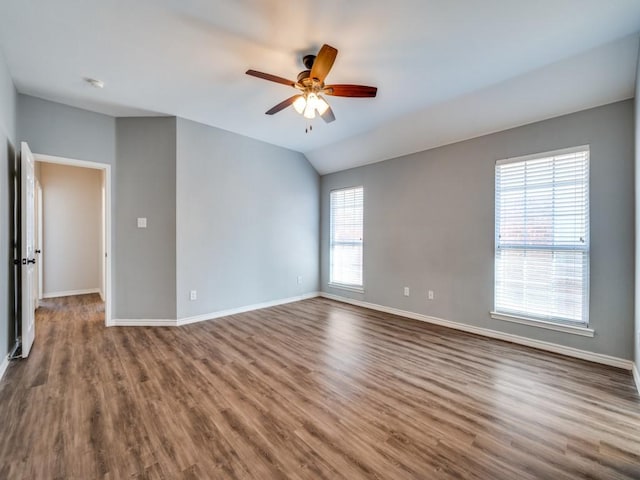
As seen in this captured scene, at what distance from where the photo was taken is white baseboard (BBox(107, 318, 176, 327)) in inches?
150

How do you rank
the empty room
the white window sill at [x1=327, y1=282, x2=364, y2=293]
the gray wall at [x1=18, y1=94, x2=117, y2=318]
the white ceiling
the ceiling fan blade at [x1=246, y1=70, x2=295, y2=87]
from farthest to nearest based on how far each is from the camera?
1. the white window sill at [x1=327, y1=282, x2=364, y2=293]
2. the gray wall at [x1=18, y1=94, x2=117, y2=318]
3. the ceiling fan blade at [x1=246, y1=70, x2=295, y2=87]
4. the white ceiling
5. the empty room

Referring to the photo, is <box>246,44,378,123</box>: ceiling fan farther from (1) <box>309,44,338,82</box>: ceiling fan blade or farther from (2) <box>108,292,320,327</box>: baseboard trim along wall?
(2) <box>108,292,320,327</box>: baseboard trim along wall

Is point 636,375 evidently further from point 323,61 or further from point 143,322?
point 143,322

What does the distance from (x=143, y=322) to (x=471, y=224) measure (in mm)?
4555

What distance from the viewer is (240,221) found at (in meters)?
4.54

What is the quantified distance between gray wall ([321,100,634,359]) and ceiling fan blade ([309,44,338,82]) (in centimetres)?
237

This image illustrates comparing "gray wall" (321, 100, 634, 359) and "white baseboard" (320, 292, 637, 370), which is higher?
"gray wall" (321, 100, 634, 359)

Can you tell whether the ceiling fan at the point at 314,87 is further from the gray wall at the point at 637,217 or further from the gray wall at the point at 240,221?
the gray wall at the point at 637,217

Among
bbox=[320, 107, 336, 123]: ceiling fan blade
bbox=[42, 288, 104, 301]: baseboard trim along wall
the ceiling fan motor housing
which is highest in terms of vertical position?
the ceiling fan motor housing

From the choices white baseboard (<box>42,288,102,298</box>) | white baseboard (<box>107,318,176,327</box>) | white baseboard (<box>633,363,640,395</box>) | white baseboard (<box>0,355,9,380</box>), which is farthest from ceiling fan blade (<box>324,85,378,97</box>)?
white baseboard (<box>42,288,102,298</box>)

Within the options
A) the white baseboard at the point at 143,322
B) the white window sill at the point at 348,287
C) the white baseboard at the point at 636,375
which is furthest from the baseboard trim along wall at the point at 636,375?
the white baseboard at the point at 143,322

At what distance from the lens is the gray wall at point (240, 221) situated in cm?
399

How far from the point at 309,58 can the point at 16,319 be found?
13.1 feet

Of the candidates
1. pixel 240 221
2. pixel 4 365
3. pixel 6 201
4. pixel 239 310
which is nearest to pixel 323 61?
pixel 240 221
